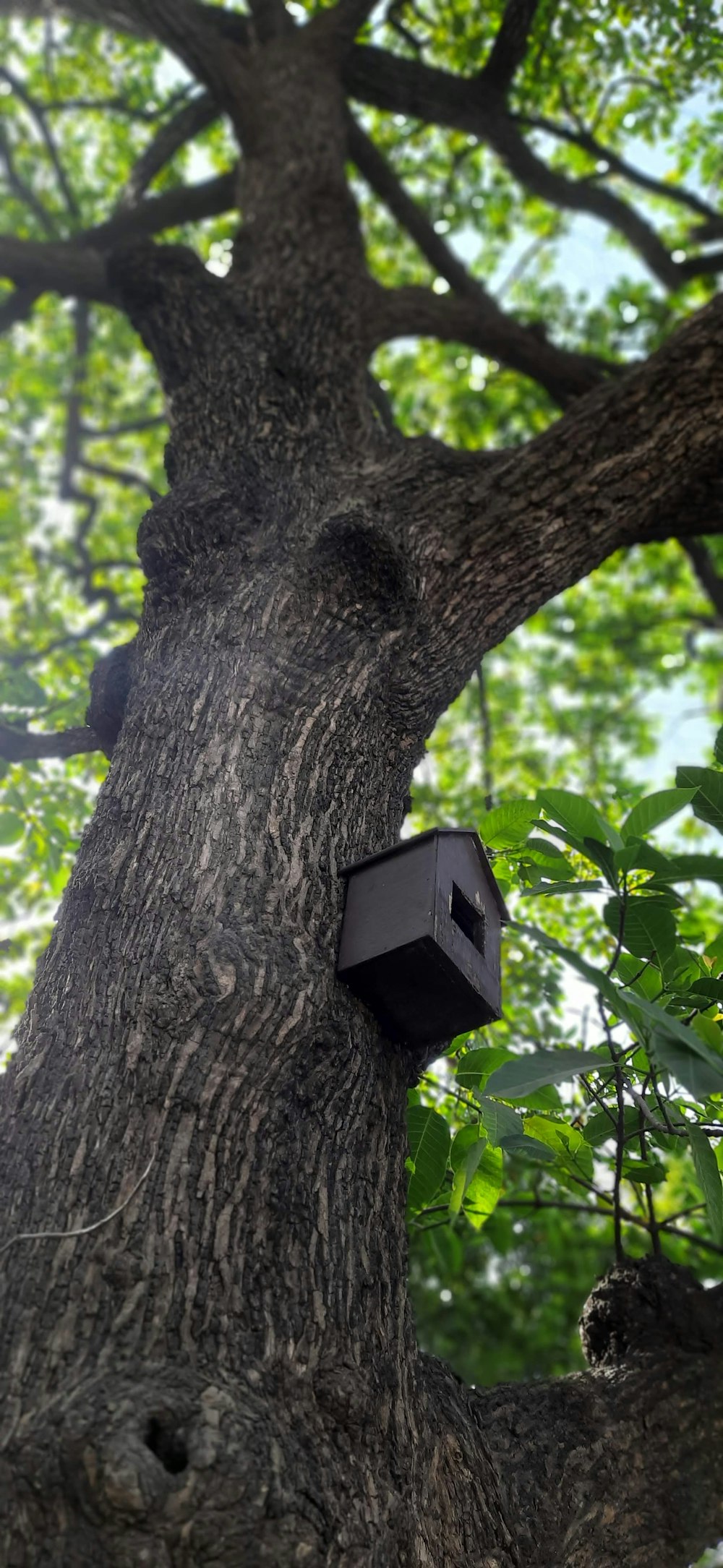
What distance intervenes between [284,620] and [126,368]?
753cm

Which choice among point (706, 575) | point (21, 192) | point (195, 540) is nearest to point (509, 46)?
point (706, 575)

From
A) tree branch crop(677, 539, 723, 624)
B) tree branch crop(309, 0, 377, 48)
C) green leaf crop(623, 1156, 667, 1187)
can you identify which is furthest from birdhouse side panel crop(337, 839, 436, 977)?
tree branch crop(309, 0, 377, 48)

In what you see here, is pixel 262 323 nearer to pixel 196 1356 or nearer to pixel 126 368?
pixel 196 1356

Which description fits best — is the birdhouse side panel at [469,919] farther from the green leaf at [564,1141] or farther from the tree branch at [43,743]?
the tree branch at [43,743]

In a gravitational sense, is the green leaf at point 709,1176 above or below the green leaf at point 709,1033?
below

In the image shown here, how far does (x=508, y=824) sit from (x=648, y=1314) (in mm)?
997

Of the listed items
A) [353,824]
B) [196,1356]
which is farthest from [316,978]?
[196,1356]

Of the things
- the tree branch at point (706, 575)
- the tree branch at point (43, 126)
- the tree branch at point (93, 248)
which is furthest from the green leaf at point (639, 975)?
the tree branch at point (43, 126)

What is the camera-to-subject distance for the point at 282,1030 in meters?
1.71

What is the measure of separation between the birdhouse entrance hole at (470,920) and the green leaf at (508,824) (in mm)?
165

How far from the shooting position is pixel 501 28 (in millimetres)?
5164

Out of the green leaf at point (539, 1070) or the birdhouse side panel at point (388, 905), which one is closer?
the green leaf at point (539, 1070)

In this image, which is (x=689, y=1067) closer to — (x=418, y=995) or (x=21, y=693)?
(x=418, y=995)

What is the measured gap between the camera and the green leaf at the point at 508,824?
2.12 metres
